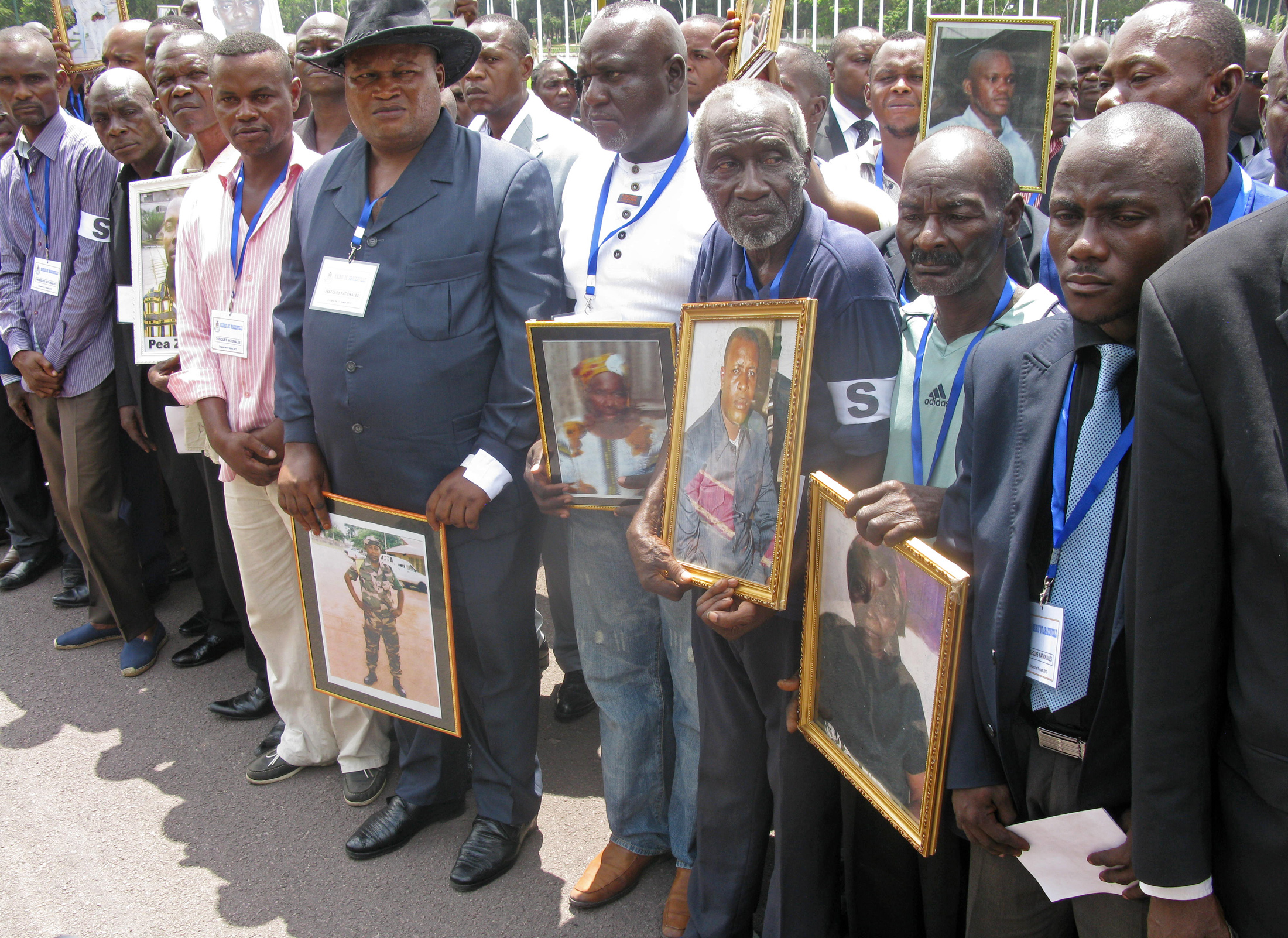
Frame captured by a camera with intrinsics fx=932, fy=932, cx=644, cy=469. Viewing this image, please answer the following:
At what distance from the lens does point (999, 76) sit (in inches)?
134

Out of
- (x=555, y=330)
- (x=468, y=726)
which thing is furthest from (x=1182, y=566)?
(x=468, y=726)

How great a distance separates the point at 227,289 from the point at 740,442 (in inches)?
90.1

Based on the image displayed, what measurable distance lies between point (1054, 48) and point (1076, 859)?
113 inches

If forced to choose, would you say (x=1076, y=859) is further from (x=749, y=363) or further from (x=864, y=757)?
(x=749, y=363)

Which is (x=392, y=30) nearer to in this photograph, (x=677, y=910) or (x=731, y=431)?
(x=731, y=431)

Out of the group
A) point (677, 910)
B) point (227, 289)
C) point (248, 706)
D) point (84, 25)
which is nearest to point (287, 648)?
point (248, 706)

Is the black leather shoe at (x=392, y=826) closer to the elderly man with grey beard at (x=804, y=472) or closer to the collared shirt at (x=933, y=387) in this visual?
the elderly man with grey beard at (x=804, y=472)

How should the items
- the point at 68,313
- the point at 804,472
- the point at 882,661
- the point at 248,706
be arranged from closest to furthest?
1. the point at 882,661
2. the point at 804,472
3. the point at 248,706
4. the point at 68,313

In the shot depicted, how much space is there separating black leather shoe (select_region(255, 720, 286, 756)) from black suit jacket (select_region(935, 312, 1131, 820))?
119 inches

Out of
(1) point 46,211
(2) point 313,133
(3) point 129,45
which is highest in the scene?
(3) point 129,45

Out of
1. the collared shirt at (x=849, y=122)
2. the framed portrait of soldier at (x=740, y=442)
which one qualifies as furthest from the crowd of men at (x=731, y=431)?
the collared shirt at (x=849, y=122)

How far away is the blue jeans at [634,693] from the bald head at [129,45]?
535cm

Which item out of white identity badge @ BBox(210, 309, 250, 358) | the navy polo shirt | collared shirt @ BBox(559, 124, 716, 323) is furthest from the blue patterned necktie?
white identity badge @ BBox(210, 309, 250, 358)

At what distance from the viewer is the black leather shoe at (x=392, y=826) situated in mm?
3309
